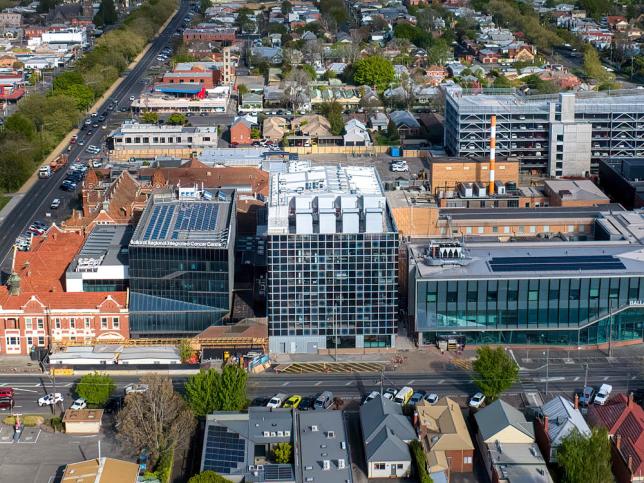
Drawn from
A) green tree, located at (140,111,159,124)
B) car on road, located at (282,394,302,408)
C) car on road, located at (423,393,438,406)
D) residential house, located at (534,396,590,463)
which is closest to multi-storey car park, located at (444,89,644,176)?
green tree, located at (140,111,159,124)

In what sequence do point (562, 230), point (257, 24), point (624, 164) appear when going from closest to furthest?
1. point (562, 230)
2. point (624, 164)
3. point (257, 24)

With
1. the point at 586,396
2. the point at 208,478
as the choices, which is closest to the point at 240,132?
the point at 586,396

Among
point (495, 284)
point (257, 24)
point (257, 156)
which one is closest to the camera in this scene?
point (495, 284)

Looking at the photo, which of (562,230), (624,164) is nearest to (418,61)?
(624,164)

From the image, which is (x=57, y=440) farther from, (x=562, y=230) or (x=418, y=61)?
(x=418, y=61)

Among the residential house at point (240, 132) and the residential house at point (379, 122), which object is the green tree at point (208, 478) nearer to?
the residential house at point (240, 132)

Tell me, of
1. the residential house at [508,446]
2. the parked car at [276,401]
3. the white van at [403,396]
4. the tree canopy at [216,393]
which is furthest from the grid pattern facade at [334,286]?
the residential house at [508,446]

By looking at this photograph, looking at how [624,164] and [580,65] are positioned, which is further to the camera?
[580,65]
